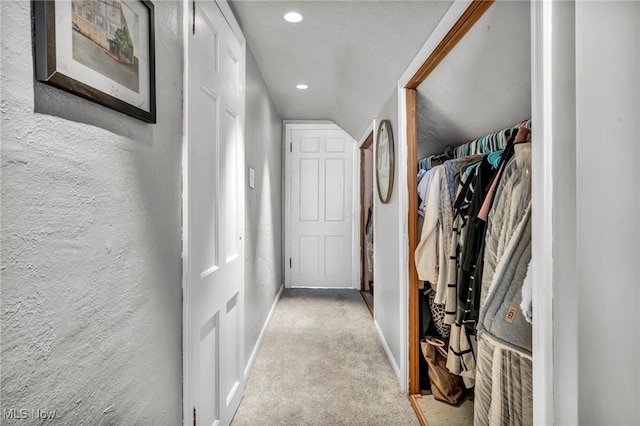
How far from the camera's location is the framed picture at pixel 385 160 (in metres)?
2.66

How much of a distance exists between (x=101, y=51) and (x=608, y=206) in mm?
1207

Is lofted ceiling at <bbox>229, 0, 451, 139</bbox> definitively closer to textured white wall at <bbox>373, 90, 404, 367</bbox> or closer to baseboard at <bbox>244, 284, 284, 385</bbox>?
textured white wall at <bbox>373, 90, 404, 367</bbox>

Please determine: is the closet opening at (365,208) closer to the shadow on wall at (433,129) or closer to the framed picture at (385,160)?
the framed picture at (385,160)

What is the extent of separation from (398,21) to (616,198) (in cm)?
145

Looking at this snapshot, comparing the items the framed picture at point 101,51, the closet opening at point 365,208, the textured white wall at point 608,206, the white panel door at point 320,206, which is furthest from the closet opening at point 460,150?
the white panel door at point 320,206

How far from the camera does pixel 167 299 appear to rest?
4.06 ft

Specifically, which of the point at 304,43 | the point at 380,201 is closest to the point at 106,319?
the point at 304,43

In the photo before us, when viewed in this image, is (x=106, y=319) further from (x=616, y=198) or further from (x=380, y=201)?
(x=380, y=201)

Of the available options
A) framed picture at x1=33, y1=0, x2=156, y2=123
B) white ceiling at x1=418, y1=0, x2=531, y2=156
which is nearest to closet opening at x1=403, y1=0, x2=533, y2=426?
white ceiling at x1=418, y1=0, x2=531, y2=156

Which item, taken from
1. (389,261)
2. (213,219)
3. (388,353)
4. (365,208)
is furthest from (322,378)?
(365,208)

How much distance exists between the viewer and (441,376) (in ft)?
7.32

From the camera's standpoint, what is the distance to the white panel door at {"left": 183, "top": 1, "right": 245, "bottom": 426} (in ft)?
4.62

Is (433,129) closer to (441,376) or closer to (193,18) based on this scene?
(441,376)
